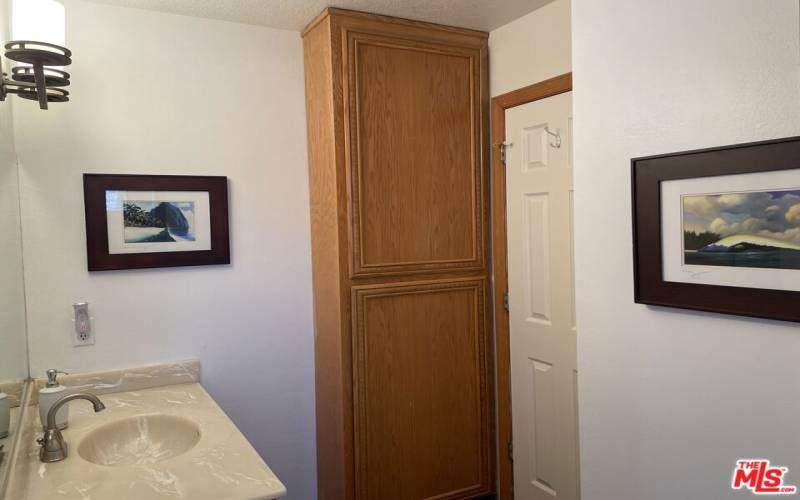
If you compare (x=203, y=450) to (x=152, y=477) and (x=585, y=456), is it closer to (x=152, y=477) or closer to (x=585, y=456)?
(x=152, y=477)

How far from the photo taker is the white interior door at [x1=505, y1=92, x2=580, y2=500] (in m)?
2.41

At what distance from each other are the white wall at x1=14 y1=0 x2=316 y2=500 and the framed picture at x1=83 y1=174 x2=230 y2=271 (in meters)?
0.05

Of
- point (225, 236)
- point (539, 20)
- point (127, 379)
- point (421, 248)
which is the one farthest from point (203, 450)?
point (539, 20)

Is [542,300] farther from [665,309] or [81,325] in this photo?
[81,325]

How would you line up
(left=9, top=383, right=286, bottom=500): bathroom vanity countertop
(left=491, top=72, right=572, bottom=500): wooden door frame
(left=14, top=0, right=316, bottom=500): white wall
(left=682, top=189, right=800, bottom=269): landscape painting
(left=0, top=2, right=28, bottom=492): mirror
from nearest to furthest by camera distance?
(left=682, top=189, right=800, bottom=269): landscape painting < (left=9, top=383, right=286, bottom=500): bathroom vanity countertop < (left=0, top=2, right=28, bottom=492): mirror < (left=14, top=0, right=316, bottom=500): white wall < (left=491, top=72, right=572, bottom=500): wooden door frame

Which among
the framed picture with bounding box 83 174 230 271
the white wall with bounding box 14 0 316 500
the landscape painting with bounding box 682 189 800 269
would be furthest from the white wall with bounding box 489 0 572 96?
the framed picture with bounding box 83 174 230 271

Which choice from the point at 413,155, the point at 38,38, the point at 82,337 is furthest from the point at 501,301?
the point at 38,38

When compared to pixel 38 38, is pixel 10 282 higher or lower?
lower

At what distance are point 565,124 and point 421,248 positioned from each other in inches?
31.3

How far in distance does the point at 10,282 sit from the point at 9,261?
0.08m

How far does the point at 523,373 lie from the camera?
8.73 feet

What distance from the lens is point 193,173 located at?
2.48 meters

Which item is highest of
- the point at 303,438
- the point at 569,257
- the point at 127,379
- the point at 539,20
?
the point at 539,20

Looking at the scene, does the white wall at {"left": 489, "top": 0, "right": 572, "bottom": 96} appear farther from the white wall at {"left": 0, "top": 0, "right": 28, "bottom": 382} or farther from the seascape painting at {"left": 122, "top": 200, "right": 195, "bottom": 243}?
the white wall at {"left": 0, "top": 0, "right": 28, "bottom": 382}
